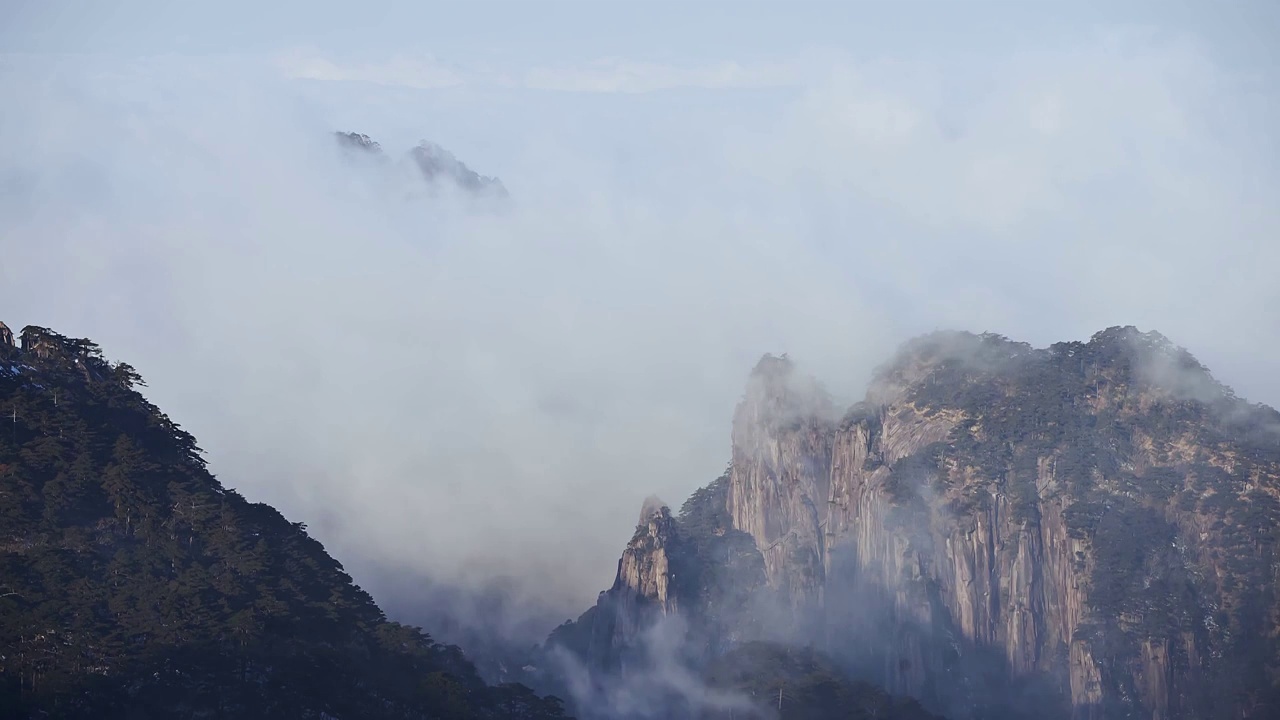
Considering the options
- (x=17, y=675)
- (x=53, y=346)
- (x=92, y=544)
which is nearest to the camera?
(x=17, y=675)

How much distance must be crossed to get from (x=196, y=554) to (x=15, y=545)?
16374mm

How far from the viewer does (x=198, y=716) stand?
175 m

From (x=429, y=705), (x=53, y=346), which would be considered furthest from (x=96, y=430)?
(x=429, y=705)

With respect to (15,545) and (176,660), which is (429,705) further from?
(15,545)

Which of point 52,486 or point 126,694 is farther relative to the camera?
point 52,486

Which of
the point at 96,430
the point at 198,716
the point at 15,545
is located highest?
the point at 96,430

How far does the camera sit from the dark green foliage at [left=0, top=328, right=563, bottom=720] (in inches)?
6826

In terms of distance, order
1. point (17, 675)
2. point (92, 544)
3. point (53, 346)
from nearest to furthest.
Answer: point (17, 675) → point (92, 544) → point (53, 346)

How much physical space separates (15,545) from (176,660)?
14027 mm

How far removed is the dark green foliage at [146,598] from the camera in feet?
569

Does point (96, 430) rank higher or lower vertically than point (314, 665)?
higher

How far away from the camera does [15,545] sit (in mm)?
178625

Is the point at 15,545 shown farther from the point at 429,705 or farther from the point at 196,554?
the point at 429,705

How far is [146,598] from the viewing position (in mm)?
182125
